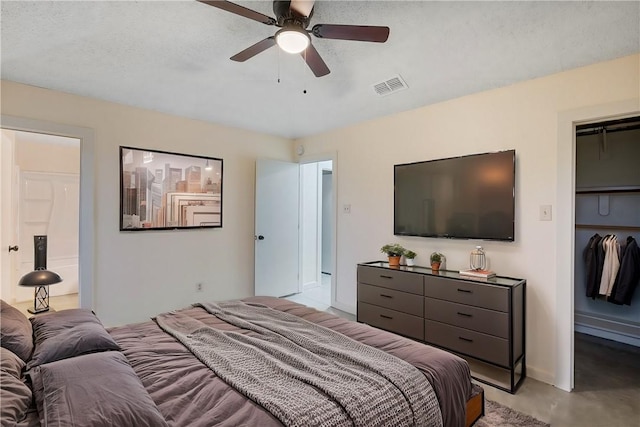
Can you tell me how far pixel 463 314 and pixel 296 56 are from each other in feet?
8.22

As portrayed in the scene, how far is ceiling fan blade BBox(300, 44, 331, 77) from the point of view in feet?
6.66

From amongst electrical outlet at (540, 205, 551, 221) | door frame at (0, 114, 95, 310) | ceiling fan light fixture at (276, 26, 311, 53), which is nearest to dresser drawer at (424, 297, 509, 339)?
electrical outlet at (540, 205, 551, 221)

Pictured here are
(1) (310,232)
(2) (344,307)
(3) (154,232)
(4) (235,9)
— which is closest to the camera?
(4) (235,9)

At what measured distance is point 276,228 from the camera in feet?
15.7

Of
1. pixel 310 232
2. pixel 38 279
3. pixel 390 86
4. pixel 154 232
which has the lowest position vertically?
pixel 38 279

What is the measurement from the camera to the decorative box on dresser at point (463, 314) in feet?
8.11

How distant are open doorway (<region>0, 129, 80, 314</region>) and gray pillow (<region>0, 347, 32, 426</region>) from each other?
3.87m

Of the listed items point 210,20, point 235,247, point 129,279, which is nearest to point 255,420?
point 210,20

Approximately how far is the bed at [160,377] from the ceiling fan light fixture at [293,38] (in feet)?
5.59

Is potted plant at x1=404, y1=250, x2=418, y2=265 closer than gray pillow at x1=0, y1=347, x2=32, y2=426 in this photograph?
No

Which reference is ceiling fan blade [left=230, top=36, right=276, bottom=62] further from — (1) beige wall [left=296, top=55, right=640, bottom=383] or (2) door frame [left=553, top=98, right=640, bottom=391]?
(2) door frame [left=553, top=98, right=640, bottom=391]

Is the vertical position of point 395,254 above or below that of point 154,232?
below

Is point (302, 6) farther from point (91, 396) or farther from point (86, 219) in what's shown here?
point (86, 219)

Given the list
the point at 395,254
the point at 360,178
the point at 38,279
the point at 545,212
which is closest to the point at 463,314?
the point at 395,254
